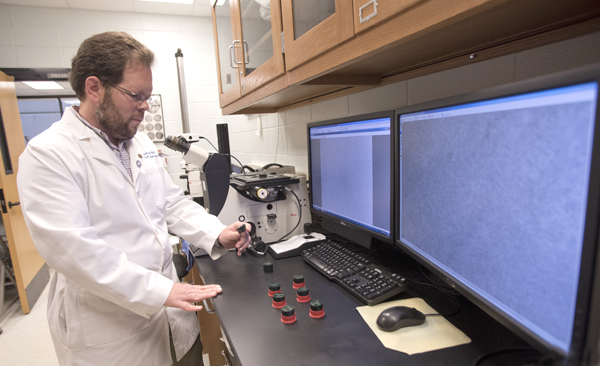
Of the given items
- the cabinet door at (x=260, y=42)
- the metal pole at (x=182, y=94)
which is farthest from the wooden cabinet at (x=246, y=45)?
the metal pole at (x=182, y=94)

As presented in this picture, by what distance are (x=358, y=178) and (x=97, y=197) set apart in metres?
0.79

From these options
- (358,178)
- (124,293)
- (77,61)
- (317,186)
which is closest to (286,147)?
(317,186)

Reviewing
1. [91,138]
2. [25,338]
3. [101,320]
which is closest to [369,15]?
[91,138]

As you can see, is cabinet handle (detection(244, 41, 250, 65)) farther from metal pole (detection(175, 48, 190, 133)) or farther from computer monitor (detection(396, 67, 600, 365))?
metal pole (detection(175, 48, 190, 133))

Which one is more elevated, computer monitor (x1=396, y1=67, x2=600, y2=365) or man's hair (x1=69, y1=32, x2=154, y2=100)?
man's hair (x1=69, y1=32, x2=154, y2=100)

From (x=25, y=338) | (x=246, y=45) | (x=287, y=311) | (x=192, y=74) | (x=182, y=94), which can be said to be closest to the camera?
(x=287, y=311)

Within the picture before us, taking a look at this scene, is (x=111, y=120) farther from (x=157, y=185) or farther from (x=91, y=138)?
(x=157, y=185)

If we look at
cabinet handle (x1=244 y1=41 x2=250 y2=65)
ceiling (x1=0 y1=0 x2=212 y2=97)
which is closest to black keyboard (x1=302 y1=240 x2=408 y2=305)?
cabinet handle (x1=244 y1=41 x2=250 y2=65)

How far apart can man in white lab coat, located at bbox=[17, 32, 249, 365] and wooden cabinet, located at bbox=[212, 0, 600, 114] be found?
1.78 feet

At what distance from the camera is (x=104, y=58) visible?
981mm

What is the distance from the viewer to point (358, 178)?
102cm

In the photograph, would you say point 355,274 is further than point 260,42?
No

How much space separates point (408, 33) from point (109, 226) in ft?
3.12

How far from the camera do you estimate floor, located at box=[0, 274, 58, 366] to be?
1.93m
